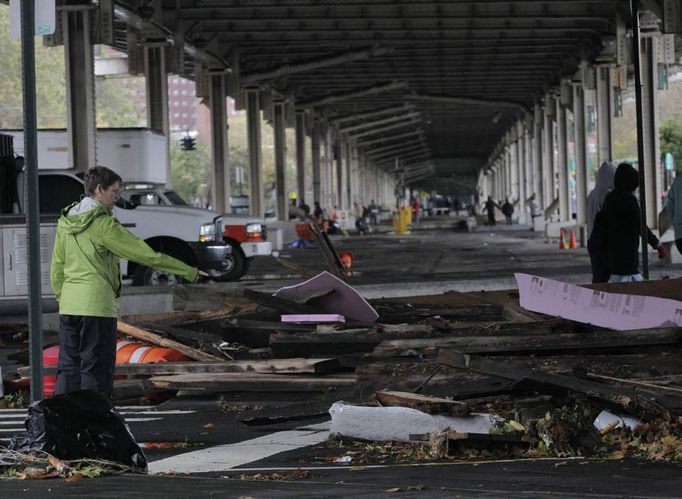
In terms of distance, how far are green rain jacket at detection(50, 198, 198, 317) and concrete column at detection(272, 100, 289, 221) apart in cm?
5020

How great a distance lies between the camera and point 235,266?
→ 29875mm

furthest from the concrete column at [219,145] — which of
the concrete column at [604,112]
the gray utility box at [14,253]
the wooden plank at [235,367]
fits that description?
the wooden plank at [235,367]

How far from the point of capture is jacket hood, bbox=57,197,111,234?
33.1 ft

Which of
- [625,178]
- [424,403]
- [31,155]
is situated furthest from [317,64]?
[31,155]

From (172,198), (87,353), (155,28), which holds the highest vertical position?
(155,28)

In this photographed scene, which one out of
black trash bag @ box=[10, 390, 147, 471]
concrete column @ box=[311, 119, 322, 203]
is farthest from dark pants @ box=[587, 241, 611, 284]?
concrete column @ box=[311, 119, 322, 203]

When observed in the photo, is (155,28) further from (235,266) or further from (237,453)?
(237,453)

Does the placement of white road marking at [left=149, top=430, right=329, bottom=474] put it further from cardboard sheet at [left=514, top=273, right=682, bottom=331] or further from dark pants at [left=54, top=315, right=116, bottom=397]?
cardboard sheet at [left=514, top=273, right=682, bottom=331]

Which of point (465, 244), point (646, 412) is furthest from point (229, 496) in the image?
point (465, 244)

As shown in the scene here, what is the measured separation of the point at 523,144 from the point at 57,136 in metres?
66.3

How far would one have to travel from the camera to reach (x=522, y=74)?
65312mm

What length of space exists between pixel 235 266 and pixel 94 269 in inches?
777

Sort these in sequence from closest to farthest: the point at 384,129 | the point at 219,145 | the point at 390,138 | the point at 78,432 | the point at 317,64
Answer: the point at 78,432, the point at 219,145, the point at 317,64, the point at 384,129, the point at 390,138

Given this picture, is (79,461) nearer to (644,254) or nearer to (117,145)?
(644,254)
